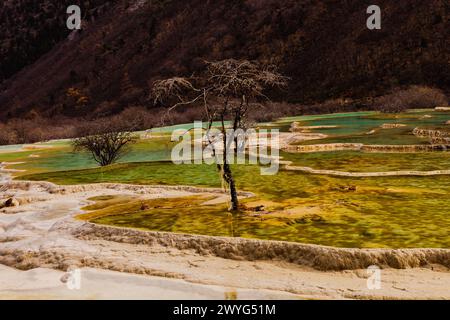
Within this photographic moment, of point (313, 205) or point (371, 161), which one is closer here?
point (313, 205)

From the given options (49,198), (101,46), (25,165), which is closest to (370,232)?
(49,198)

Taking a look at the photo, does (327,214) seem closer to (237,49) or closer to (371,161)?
(371,161)

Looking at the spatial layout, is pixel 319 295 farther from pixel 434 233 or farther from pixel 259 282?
pixel 434 233

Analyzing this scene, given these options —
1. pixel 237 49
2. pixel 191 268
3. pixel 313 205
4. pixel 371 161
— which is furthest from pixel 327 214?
pixel 237 49

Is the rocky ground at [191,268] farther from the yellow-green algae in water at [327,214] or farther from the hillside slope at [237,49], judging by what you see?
the hillside slope at [237,49]

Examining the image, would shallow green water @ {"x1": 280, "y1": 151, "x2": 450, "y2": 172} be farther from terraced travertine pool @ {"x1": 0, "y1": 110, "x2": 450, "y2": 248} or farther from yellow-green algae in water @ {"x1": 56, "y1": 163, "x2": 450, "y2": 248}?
yellow-green algae in water @ {"x1": 56, "y1": 163, "x2": 450, "y2": 248}

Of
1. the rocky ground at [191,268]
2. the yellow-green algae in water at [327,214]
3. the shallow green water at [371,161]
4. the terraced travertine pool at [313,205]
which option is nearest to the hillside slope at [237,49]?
the shallow green water at [371,161]
